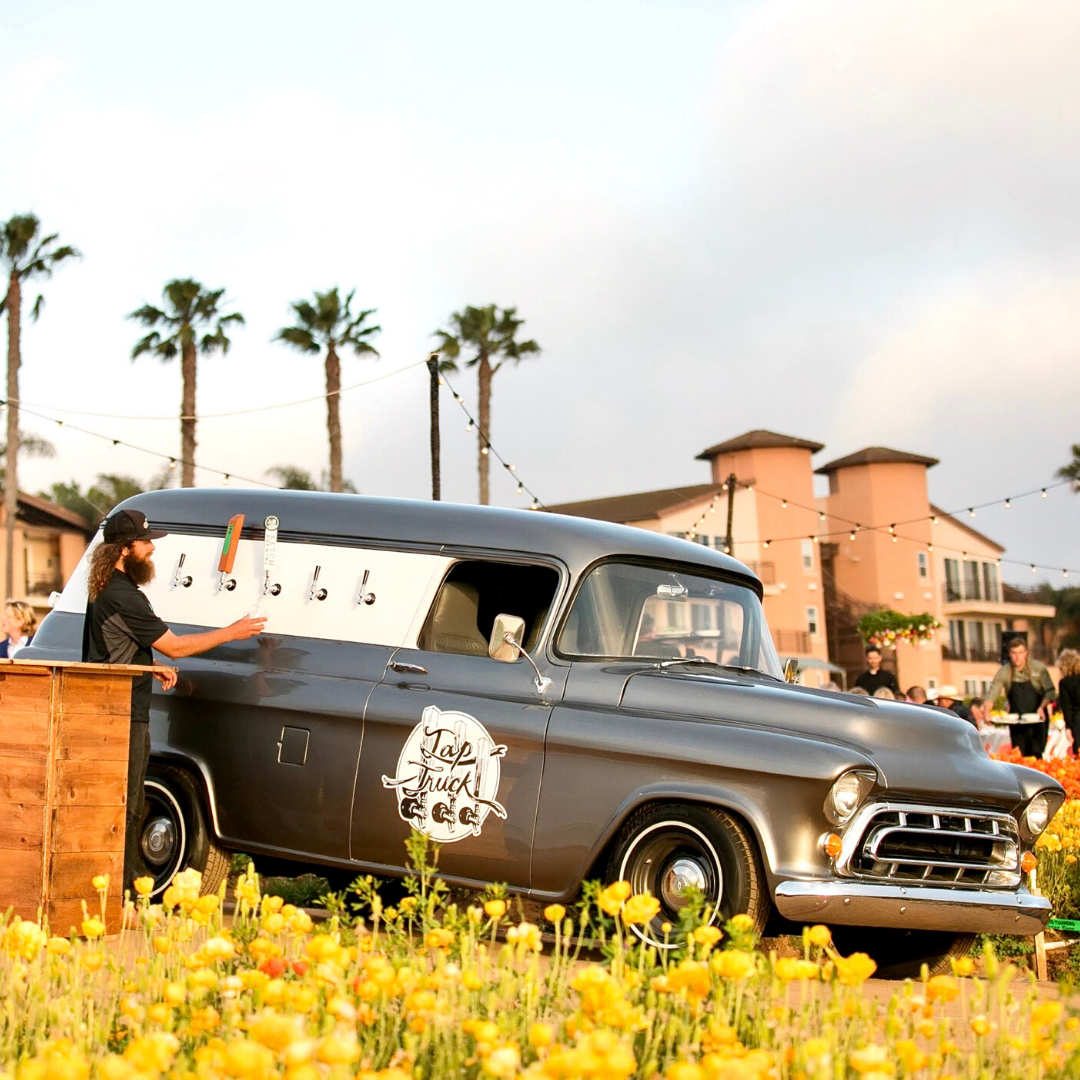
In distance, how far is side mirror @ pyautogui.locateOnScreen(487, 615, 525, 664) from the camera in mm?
7348

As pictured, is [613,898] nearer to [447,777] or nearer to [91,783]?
[447,777]

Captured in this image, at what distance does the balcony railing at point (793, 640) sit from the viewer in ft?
210

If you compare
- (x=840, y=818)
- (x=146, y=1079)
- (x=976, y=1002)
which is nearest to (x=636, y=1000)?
(x=976, y=1002)

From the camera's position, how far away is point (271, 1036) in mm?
2820

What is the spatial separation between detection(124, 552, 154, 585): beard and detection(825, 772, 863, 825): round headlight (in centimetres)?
374

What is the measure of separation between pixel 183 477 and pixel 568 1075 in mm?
38744

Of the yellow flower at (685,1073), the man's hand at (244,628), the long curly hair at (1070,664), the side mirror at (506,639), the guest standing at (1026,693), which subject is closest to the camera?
the yellow flower at (685,1073)

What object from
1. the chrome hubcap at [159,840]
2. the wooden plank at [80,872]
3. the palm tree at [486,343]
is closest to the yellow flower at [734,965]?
the wooden plank at [80,872]

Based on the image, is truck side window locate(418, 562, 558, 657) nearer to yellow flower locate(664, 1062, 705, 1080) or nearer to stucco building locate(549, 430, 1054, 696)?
yellow flower locate(664, 1062, 705, 1080)

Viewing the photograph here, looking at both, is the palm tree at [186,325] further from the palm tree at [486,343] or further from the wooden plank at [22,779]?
the wooden plank at [22,779]

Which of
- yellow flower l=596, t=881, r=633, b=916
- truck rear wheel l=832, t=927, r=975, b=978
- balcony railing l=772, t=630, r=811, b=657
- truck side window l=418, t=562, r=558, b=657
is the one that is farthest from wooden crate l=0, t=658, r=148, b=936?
balcony railing l=772, t=630, r=811, b=657

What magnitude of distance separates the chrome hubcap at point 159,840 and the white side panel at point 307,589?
115 centimetres

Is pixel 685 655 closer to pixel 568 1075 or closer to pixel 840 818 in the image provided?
pixel 840 818

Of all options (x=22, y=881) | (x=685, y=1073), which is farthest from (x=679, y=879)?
(x=685, y=1073)
